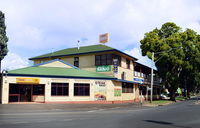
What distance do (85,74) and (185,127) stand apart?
22.9 meters

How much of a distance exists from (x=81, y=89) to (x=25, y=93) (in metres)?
7.97

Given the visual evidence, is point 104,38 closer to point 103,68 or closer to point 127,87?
point 103,68

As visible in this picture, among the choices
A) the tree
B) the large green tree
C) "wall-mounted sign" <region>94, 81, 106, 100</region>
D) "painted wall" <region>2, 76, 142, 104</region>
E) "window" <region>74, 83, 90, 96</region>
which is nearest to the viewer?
"painted wall" <region>2, 76, 142, 104</region>

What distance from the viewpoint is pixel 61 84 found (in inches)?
1206

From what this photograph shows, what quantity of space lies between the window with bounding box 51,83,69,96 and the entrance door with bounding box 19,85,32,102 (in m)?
3.36

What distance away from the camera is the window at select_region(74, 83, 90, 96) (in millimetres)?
31684

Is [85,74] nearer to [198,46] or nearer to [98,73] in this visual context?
[98,73]

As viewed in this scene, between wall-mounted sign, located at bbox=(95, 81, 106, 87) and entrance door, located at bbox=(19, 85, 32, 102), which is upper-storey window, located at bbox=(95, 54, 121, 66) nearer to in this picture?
wall-mounted sign, located at bbox=(95, 81, 106, 87)

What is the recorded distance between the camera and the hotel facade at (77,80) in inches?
1134

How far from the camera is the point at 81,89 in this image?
32.0m

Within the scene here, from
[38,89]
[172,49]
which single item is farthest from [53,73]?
[172,49]

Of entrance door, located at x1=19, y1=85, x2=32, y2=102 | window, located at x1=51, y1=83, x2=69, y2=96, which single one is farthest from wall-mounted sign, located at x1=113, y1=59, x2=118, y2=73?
entrance door, located at x1=19, y1=85, x2=32, y2=102

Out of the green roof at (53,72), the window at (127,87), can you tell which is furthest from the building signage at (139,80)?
the green roof at (53,72)

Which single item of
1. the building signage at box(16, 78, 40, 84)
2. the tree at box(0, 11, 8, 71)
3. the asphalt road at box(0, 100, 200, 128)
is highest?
the tree at box(0, 11, 8, 71)
